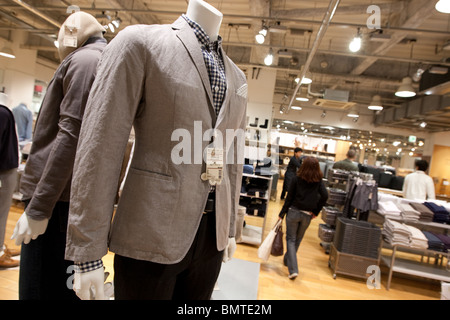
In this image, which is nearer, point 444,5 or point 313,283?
point 444,5

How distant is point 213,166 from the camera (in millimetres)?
868

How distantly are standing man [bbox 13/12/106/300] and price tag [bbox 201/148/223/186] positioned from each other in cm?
48

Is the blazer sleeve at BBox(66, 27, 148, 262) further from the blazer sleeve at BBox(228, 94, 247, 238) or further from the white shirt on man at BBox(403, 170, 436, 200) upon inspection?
the white shirt on man at BBox(403, 170, 436, 200)

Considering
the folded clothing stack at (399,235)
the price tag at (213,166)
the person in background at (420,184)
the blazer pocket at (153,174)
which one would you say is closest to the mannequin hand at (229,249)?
the price tag at (213,166)

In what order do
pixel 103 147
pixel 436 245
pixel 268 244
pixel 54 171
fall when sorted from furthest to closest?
1. pixel 436 245
2. pixel 268 244
3. pixel 54 171
4. pixel 103 147

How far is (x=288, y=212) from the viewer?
12.7ft

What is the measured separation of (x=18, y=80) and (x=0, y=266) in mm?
9739

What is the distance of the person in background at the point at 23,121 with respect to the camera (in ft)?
18.7

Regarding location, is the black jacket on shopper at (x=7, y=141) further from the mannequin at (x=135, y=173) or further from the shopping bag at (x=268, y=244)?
the shopping bag at (x=268, y=244)

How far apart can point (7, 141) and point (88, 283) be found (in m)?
1.99

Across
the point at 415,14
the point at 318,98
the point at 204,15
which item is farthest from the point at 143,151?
the point at 318,98

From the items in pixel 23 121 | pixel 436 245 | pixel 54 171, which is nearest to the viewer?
pixel 54 171

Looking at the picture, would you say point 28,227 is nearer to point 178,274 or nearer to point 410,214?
point 178,274

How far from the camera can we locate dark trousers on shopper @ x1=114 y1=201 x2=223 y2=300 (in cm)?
79
